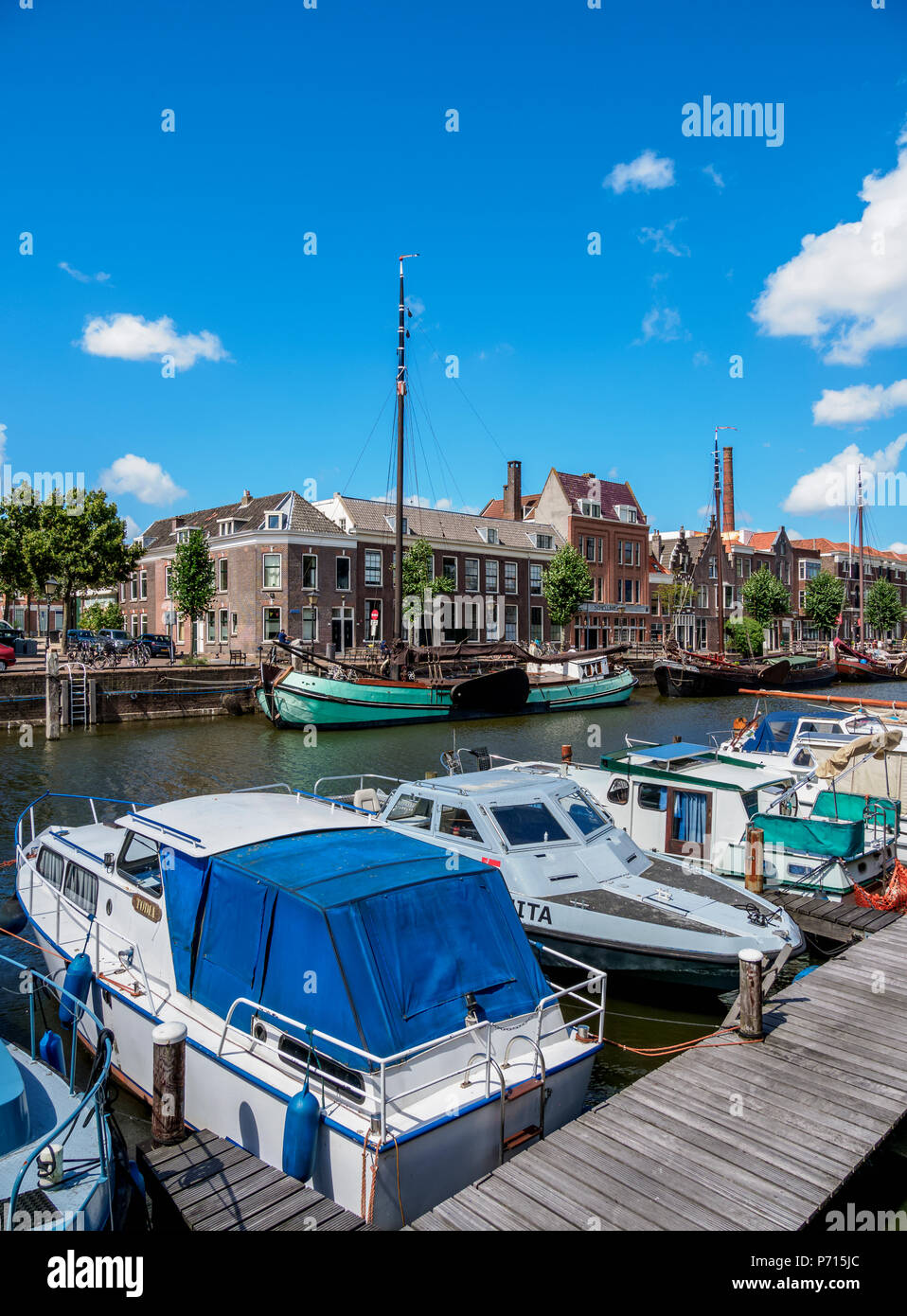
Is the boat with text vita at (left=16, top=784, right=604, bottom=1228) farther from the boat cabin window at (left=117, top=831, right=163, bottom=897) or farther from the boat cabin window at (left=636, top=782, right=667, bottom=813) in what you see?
the boat cabin window at (left=636, top=782, right=667, bottom=813)

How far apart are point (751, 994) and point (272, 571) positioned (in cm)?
4246

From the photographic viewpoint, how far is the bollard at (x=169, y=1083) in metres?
5.62

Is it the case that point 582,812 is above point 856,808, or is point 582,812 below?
above

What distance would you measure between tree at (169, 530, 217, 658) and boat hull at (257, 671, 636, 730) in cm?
1377

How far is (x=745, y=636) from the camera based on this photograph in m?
68.6

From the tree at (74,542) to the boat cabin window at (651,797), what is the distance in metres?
38.6

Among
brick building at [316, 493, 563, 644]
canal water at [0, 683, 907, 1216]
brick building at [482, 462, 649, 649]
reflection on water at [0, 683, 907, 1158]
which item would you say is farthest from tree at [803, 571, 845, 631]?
reflection on water at [0, 683, 907, 1158]

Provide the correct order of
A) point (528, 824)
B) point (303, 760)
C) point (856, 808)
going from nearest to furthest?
point (528, 824) < point (856, 808) < point (303, 760)

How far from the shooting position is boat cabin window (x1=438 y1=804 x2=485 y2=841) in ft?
33.2

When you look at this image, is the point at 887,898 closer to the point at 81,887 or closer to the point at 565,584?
the point at 81,887

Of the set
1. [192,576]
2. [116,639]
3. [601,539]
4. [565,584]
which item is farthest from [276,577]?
[601,539]

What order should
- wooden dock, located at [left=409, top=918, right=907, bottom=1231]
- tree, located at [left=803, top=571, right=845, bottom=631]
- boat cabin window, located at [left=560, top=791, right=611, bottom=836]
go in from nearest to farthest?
wooden dock, located at [left=409, top=918, right=907, bottom=1231]
boat cabin window, located at [left=560, top=791, right=611, bottom=836]
tree, located at [left=803, top=571, right=845, bottom=631]

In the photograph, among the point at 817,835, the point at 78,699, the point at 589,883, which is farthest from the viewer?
the point at 78,699
